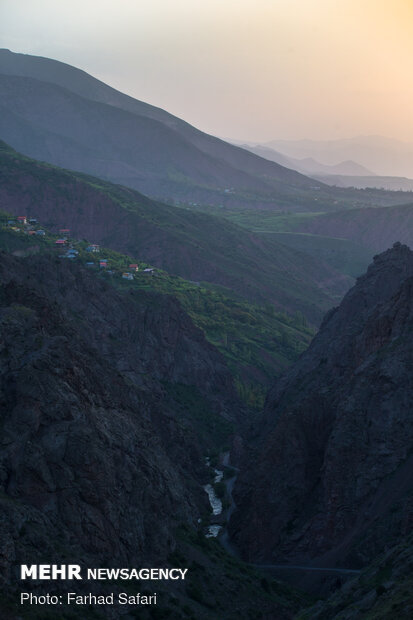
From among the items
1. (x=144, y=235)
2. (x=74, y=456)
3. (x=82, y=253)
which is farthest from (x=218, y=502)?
(x=144, y=235)

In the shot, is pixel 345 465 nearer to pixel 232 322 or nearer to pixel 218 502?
pixel 218 502

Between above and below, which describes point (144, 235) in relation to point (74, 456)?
above

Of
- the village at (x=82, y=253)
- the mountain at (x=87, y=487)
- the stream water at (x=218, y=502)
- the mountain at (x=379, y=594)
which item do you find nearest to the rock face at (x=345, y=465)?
the stream water at (x=218, y=502)

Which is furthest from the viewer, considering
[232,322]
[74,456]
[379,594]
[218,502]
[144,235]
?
[144,235]

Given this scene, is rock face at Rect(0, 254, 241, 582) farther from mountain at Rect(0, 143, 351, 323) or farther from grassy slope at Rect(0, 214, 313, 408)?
mountain at Rect(0, 143, 351, 323)

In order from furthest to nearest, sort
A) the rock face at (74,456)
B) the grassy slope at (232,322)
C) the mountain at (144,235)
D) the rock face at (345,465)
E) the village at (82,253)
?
the mountain at (144,235)
the village at (82,253)
the grassy slope at (232,322)
the rock face at (345,465)
the rock face at (74,456)

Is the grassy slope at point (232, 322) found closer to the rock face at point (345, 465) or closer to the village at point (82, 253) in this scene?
the village at point (82, 253)

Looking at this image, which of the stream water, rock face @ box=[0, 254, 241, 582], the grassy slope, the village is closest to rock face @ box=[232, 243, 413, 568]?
the stream water
